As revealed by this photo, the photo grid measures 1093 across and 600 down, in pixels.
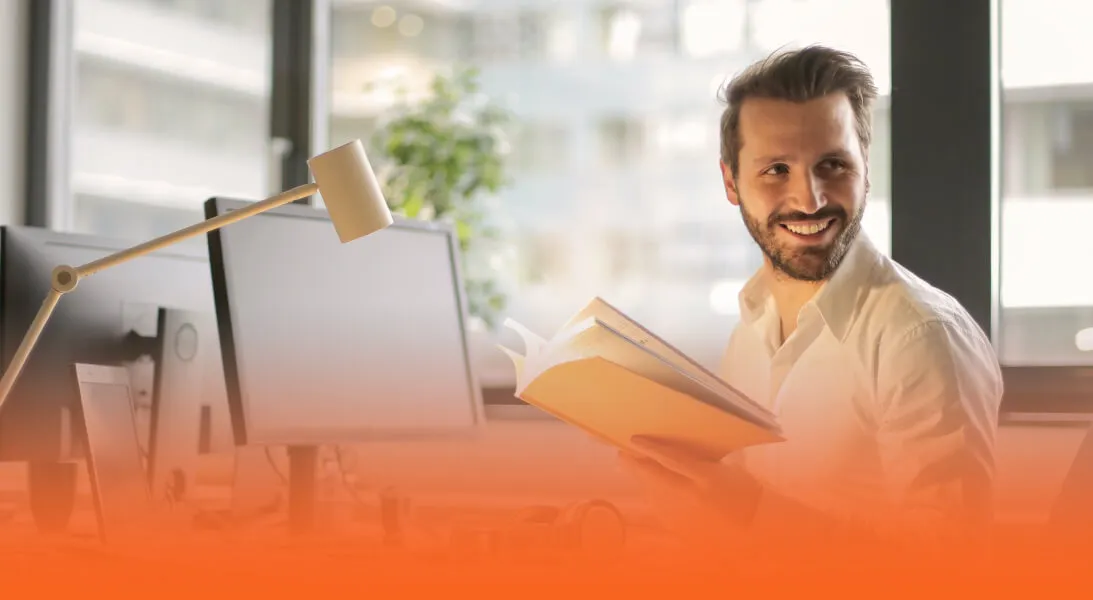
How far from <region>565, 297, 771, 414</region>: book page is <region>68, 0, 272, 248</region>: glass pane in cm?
232

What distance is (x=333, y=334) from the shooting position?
5.68ft

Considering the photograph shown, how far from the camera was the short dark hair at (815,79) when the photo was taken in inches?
61.4

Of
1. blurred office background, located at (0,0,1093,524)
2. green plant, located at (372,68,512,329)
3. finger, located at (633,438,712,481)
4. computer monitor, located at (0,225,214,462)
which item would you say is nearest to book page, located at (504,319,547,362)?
finger, located at (633,438,712,481)

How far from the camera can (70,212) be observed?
3559 millimetres

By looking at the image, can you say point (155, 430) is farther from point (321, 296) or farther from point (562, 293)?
point (562, 293)

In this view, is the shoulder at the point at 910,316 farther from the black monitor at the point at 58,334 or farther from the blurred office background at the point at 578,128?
the black monitor at the point at 58,334

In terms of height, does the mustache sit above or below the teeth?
above

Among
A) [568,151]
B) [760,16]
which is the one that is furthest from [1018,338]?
[568,151]

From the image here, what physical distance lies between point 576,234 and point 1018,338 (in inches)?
43.6

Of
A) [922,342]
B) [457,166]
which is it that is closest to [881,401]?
[922,342]

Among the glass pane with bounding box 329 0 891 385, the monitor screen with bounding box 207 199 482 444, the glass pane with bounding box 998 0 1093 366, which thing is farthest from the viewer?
the glass pane with bounding box 329 0 891 385

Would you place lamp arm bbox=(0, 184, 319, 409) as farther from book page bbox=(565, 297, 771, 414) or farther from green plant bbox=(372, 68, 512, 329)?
green plant bbox=(372, 68, 512, 329)

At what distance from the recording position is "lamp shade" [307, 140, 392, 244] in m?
1.33

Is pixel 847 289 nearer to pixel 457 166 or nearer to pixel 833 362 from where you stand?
pixel 833 362
